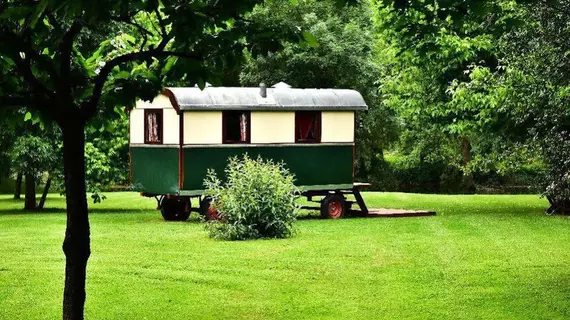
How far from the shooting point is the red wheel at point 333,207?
79.0 ft

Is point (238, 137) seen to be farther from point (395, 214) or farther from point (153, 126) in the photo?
point (395, 214)

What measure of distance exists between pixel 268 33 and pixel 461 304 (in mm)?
5191

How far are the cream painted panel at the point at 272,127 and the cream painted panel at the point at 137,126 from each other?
8.41ft

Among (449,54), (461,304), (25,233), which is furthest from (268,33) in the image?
(449,54)

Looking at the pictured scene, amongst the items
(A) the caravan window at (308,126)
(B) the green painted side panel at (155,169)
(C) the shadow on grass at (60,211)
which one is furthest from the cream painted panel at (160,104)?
(C) the shadow on grass at (60,211)

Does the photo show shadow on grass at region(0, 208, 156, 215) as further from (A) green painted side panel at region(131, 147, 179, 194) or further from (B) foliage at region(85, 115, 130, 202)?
(A) green painted side panel at region(131, 147, 179, 194)

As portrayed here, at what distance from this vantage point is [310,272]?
44.6 feet

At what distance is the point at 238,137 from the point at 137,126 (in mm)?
2386

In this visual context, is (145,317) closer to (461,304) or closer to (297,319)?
(297,319)

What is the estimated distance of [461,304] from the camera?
11258 mm

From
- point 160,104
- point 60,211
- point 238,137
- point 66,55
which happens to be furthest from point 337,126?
point 66,55

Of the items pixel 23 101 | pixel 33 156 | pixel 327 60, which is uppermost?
pixel 327 60

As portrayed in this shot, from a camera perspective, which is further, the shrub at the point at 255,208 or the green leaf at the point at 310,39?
the shrub at the point at 255,208

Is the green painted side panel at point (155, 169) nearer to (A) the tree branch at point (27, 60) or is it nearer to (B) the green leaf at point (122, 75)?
(B) the green leaf at point (122, 75)
